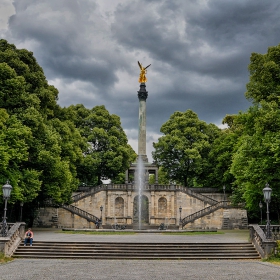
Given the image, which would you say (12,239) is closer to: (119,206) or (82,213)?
(82,213)

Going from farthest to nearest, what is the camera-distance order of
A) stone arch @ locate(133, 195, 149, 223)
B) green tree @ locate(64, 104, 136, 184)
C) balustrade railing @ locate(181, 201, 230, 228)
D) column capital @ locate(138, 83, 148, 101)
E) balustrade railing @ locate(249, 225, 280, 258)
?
column capital @ locate(138, 83, 148, 101) → green tree @ locate(64, 104, 136, 184) → stone arch @ locate(133, 195, 149, 223) → balustrade railing @ locate(181, 201, 230, 228) → balustrade railing @ locate(249, 225, 280, 258)

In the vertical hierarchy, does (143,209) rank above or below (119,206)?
below

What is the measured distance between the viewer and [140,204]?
49.1 metres

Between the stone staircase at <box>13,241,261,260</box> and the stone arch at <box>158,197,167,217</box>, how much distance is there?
28.4m

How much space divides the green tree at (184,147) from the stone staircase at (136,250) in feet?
107

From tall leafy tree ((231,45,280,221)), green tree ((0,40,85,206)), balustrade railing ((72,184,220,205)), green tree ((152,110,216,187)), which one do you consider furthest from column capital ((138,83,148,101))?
tall leafy tree ((231,45,280,221))

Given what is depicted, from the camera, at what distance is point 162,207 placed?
166 ft

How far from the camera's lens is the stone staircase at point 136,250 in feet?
65.7

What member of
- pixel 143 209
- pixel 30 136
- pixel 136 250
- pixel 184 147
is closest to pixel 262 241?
pixel 136 250

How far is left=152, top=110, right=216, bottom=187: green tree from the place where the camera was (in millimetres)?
54656

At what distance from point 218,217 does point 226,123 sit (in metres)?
24.0

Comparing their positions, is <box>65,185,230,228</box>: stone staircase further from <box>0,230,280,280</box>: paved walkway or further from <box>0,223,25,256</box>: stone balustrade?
<box>0,230,280,280</box>: paved walkway

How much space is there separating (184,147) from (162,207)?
10.2 meters

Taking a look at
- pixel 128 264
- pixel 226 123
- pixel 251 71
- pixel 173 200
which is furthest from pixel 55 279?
pixel 226 123
